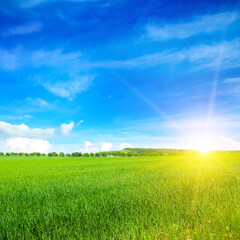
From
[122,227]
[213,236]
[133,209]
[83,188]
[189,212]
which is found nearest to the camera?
[213,236]

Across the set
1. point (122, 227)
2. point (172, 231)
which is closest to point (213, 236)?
point (172, 231)

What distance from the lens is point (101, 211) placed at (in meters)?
4.67

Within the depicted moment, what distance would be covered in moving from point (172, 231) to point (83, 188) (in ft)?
14.5

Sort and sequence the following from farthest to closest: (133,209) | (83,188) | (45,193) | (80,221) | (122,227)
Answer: (83,188)
(45,193)
(133,209)
(80,221)
(122,227)

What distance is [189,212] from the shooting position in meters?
4.48

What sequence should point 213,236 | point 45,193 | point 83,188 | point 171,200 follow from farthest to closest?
point 83,188, point 45,193, point 171,200, point 213,236

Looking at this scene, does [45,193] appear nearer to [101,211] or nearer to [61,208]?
[61,208]

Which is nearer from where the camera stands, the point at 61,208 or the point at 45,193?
the point at 61,208

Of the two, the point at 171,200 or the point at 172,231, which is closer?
the point at 172,231

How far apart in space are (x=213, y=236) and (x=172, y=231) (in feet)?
2.46

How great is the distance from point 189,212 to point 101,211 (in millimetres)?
2150

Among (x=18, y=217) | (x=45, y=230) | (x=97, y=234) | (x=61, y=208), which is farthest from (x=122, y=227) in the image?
(x=18, y=217)

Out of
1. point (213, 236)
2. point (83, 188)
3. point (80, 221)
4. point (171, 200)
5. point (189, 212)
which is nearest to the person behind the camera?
point (213, 236)

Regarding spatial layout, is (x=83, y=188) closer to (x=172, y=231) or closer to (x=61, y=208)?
(x=61, y=208)
